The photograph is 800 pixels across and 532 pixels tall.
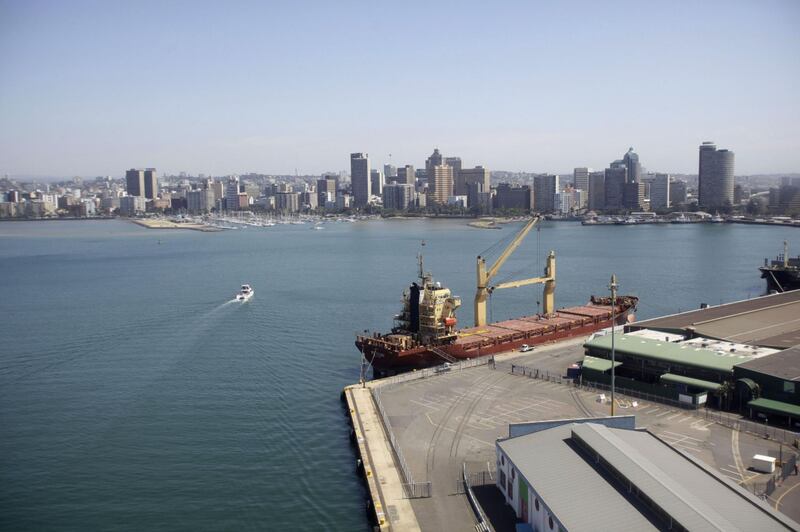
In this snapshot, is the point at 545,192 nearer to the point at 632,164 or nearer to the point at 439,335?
the point at 632,164

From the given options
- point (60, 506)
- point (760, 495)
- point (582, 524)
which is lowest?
point (60, 506)

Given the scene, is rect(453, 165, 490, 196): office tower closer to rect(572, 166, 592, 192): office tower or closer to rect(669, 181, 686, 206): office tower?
rect(572, 166, 592, 192): office tower

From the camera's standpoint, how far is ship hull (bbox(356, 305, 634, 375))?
24.2m

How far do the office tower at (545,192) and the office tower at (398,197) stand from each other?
3110 centimetres

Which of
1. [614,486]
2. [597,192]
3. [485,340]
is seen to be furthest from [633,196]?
[614,486]

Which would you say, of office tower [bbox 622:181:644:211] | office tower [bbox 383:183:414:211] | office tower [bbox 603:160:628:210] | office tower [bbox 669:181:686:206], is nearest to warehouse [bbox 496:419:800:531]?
office tower [bbox 622:181:644:211]

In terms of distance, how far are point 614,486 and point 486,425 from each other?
6355 millimetres

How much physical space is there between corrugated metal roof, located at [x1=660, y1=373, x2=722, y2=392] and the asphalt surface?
1.04 m

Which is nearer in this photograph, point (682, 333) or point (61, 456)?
point (61, 456)

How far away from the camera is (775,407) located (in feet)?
55.1

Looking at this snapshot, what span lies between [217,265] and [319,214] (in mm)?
104672

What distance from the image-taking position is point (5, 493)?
15453 mm

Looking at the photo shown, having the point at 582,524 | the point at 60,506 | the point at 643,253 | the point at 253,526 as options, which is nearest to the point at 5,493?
the point at 60,506

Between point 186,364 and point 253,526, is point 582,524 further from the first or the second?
point 186,364
